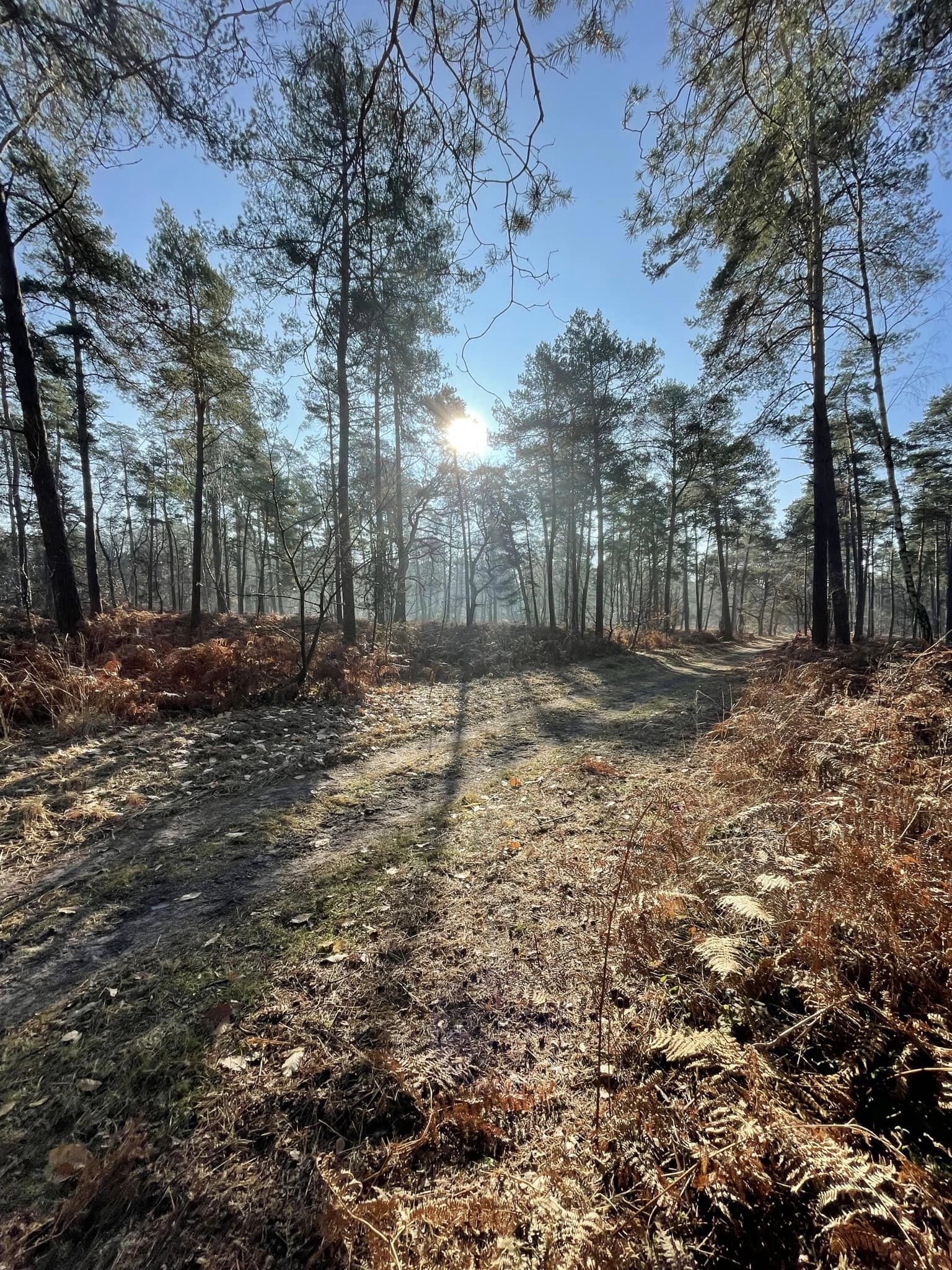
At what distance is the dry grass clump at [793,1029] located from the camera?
3.62 ft

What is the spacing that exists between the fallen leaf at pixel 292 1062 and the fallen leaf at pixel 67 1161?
1.88ft

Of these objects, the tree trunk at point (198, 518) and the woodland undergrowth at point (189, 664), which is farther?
the tree trunk at point (198, 518)

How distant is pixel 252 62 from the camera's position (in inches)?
90.4

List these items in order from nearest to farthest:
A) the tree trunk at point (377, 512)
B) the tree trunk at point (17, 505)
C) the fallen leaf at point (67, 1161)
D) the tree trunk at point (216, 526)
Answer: the fallen leaf at point (67, 1161) < the tree trunk at point (17, 505) < the tree trunk at point (377, 512) < the tree trunk at point (216, 526)

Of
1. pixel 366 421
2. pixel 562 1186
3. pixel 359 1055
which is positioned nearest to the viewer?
pixel 562 1186

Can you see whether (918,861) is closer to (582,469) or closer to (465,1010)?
(465,1010)

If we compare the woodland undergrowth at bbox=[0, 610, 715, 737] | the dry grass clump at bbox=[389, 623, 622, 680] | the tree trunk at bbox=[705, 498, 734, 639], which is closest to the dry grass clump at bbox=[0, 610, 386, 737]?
the woodland undergrowth at bbox=[0, 610, 715, 737]

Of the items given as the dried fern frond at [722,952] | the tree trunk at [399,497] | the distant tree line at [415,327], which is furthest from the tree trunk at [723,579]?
the dried fern frond at [722,952]

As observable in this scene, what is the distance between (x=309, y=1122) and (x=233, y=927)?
131 centimetres

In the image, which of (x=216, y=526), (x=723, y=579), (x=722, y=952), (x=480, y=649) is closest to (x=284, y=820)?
(x=722, y=952)

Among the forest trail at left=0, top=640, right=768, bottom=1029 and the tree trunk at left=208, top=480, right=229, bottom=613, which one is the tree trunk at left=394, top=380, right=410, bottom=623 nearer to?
the forest trail at left=0, top=640, right=768, bottom=1029

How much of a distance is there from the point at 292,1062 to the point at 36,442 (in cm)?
1002

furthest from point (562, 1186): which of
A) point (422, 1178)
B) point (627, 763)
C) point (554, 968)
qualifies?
point (627, 763)

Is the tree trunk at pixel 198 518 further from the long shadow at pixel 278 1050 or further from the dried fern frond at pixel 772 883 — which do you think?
the dried fern frond at pixel 772 883
